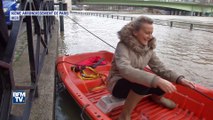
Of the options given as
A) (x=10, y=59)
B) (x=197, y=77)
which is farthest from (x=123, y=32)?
(x=197, y=77)

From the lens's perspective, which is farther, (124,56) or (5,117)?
(124,56)

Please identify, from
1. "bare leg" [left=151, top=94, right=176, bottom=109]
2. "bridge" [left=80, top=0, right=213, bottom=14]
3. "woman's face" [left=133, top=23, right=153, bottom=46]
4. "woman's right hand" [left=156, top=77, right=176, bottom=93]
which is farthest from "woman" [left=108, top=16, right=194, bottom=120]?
"bridge" [left=80, top=0, right=213, bottom=14]

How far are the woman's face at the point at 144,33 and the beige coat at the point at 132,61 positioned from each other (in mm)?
43

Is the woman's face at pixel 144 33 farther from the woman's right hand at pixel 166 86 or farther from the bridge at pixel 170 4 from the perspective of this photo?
the bridge at pixel 170 4

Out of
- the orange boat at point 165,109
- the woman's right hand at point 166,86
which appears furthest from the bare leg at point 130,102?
the woman's right hand at point 166,86

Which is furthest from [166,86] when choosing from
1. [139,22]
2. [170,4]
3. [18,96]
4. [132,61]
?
[170,4]

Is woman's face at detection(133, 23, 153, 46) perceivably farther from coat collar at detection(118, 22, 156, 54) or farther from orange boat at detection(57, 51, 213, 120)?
orange boat at detection(57, 51, 213, 120)

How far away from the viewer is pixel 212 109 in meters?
3.13

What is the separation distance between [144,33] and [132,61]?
1.17ft

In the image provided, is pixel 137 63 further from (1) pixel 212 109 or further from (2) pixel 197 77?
(2) pixel 197 77

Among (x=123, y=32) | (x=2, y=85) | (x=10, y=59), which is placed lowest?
(x=2, y=85)

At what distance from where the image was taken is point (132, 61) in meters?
2.72

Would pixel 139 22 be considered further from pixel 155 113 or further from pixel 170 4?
pixel 170 4

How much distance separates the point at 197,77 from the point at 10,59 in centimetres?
537
